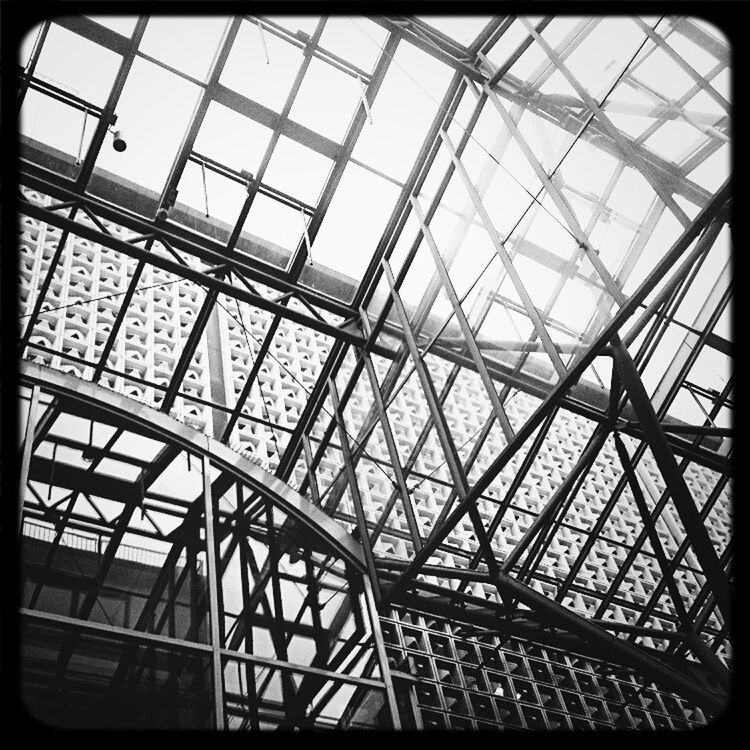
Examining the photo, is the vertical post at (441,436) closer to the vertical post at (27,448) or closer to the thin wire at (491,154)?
the thin wire at (491,154)

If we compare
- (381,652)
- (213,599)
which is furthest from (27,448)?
(381,652)

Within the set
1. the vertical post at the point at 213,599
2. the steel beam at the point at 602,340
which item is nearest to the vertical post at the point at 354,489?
the steel beam at the point at 602,340

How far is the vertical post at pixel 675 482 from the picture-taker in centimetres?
631

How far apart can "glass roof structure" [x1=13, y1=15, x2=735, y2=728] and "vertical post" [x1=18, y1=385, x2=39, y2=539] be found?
5.5 inches

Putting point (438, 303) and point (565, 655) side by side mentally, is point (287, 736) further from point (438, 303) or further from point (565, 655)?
point (565, 655)

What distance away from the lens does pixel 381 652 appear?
9586 millimetres

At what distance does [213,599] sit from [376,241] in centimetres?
733

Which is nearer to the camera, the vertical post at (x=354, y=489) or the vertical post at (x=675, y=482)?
the vertical post at (x=675, y=482)

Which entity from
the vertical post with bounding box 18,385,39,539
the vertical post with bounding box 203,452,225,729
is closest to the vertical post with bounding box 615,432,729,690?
the vertical post with bounding box 203,452,225,729

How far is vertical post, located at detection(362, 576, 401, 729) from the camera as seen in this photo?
29.1 feet

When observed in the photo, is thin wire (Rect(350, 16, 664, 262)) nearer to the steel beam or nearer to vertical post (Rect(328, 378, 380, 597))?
the steel beam

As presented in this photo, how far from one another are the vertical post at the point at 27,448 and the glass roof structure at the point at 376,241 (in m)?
0.14

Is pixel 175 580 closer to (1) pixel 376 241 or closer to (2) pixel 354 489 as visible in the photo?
(2) pixel 354 489

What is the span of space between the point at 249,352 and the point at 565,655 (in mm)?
8679
